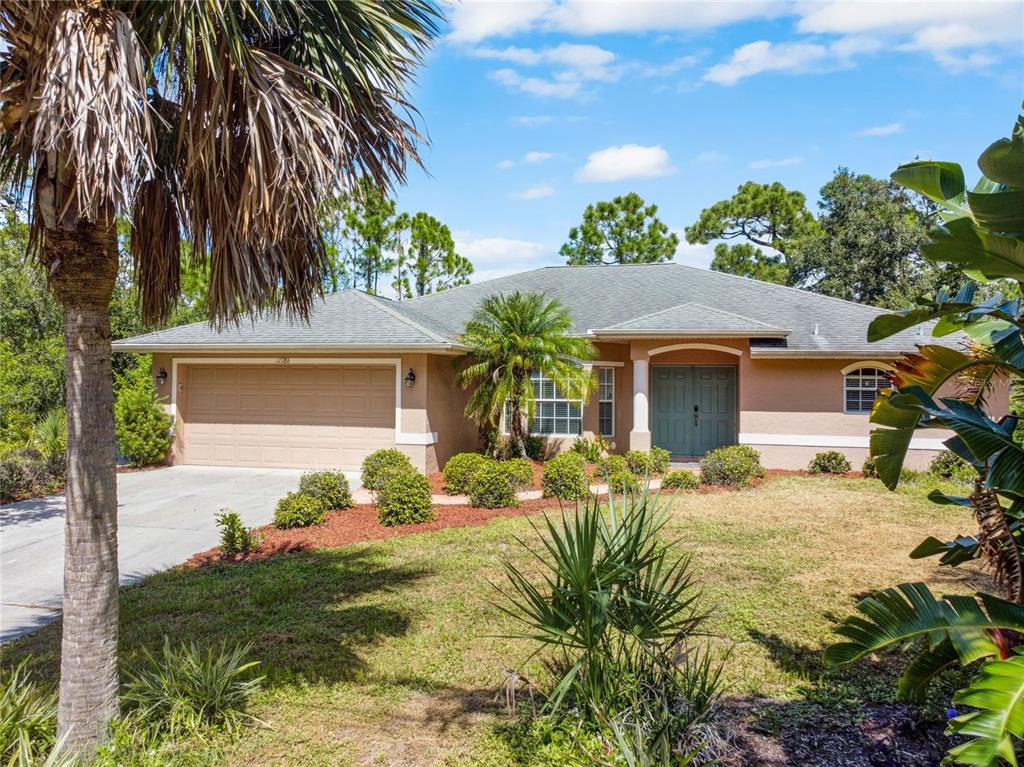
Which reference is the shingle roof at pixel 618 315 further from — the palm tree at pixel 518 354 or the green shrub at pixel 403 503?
the green shrub at pixel 403 503

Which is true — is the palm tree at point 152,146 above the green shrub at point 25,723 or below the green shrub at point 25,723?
above

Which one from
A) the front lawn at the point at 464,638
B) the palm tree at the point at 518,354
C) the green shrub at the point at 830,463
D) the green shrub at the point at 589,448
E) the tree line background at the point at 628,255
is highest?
the tree line background at the point at 628,255

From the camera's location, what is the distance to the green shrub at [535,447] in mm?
15414

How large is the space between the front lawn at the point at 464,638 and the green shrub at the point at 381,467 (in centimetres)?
265

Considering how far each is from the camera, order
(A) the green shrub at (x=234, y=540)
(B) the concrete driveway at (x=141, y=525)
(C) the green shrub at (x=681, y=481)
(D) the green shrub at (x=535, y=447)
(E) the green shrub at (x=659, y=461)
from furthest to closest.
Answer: (D) the green shrub at (x=535, y=447)
(E) the green shrub at (x=659, y=461)
(C) the green shrub at (x=681, y=481)
(A) the green shrub at (x=234, y=540)
(B) the concrete driveway at (x=141, y=525)

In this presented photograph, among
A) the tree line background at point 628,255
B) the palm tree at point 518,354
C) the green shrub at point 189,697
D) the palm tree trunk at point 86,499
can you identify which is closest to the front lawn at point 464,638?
the green shrub at point 189,697

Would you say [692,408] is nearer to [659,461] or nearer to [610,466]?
[659,461]

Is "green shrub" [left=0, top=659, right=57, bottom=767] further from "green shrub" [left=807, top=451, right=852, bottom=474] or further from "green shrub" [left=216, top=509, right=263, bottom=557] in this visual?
"green shrub" [left=807, top=451, right=852, bottom=474]

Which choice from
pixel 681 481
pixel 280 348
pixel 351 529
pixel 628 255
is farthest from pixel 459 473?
pixel 628 255

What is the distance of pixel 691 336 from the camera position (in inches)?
563

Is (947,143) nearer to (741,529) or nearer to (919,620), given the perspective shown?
(741,529)

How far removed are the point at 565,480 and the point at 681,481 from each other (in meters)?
2.56

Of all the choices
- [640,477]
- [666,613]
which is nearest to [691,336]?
[640,477]

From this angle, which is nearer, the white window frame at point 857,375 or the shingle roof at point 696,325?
the shingle roof at point 696,325
